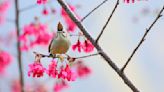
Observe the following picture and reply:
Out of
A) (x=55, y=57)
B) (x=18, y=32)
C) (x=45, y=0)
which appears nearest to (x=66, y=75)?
(x=55, y=57)

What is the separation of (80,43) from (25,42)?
16.0ft

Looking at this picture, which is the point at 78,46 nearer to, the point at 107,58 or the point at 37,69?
the point at 37,69

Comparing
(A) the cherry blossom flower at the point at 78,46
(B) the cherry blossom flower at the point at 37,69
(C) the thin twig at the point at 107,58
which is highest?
(C) the thin twig at the point at 107,58

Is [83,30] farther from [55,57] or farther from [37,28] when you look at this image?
[37,28]

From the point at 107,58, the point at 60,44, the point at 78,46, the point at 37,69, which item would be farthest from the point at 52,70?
the point at 107,58

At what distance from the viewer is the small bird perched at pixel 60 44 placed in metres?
4.12

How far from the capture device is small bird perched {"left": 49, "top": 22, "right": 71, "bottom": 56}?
13.5 feet

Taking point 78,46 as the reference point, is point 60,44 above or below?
above

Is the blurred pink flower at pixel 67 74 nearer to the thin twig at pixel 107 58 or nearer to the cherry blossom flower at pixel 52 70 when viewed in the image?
the cherry blossom flower at pixel 52 70

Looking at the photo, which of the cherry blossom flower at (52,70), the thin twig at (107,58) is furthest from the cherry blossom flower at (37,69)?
the thin twig at (107,58)

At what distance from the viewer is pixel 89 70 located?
29.2 ft

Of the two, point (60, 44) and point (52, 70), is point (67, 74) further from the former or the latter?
point (60, 44)

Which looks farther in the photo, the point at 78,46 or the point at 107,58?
the point at 78,46

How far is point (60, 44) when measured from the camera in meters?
4.11
